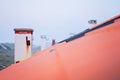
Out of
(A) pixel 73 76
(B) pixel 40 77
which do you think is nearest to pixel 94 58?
(A) pixel 73 76

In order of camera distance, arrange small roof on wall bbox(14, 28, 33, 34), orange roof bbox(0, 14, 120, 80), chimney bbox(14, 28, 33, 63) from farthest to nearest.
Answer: small roof on wall bbox(14, 28, 33, 34) → chimney bbox(14, 28, 33, 63) → orange roof bbox(0, 14, 120, 80)

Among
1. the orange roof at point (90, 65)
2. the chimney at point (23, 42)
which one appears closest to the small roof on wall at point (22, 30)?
the chimney at point (23, 42)

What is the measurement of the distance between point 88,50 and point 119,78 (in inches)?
17.3

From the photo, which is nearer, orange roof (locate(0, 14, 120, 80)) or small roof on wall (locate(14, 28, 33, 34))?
orange roof (locate(0, 14, 120, 80))

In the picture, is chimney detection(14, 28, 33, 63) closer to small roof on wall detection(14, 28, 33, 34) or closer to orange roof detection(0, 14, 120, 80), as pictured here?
small roof on wall detection(14, 28, 33, 34)

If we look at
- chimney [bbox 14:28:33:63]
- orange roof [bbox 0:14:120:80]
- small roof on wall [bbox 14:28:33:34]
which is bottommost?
chimney [bbox 14:28:33:63]

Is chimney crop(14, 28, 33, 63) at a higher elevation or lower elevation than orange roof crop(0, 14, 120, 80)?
lower

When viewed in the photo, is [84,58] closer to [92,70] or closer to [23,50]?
[92,70]

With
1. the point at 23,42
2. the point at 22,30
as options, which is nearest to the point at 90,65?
the point at 23,42

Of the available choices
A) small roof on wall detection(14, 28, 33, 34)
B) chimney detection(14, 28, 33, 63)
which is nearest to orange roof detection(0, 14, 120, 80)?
chimney detection(14, 28, 33, 63)

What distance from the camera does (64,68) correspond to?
1.12 meters

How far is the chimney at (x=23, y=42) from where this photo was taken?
17.2ft

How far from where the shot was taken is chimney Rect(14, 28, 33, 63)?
525cm

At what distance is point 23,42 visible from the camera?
540 cm
